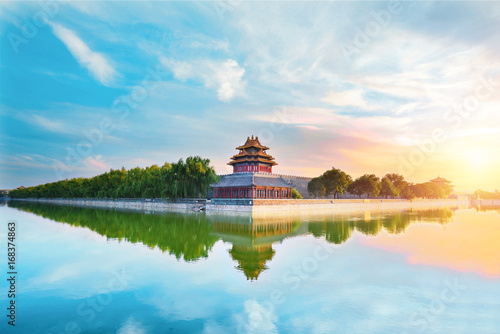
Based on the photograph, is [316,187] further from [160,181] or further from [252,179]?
[160,181]

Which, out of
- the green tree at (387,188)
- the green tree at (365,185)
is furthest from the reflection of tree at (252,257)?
the green tree at (387,188)

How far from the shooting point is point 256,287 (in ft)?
29.2

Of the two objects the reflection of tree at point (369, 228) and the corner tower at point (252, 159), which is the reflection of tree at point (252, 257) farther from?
the corner tower at point (252, 159)

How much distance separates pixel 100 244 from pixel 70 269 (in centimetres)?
538

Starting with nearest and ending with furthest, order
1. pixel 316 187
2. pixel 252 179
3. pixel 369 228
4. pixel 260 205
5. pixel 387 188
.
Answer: pixel 369 228 < pixel 260 205 < pixel 252 179 < pixel 316 187 < pixel 387 188

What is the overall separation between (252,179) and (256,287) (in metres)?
30.0

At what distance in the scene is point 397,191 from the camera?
222 feet

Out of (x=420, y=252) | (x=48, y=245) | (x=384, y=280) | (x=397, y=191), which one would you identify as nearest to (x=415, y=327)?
(x=384, y=280)

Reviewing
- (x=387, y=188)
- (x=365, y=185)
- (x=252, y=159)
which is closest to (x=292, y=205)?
(x=252, y=159)

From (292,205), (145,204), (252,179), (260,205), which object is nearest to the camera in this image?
(260,205)

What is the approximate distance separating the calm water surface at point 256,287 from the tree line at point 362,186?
37.1 metres

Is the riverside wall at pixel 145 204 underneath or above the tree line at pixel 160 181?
underneath

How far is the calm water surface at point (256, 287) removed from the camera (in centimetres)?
671

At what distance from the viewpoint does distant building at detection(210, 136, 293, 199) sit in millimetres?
39062
